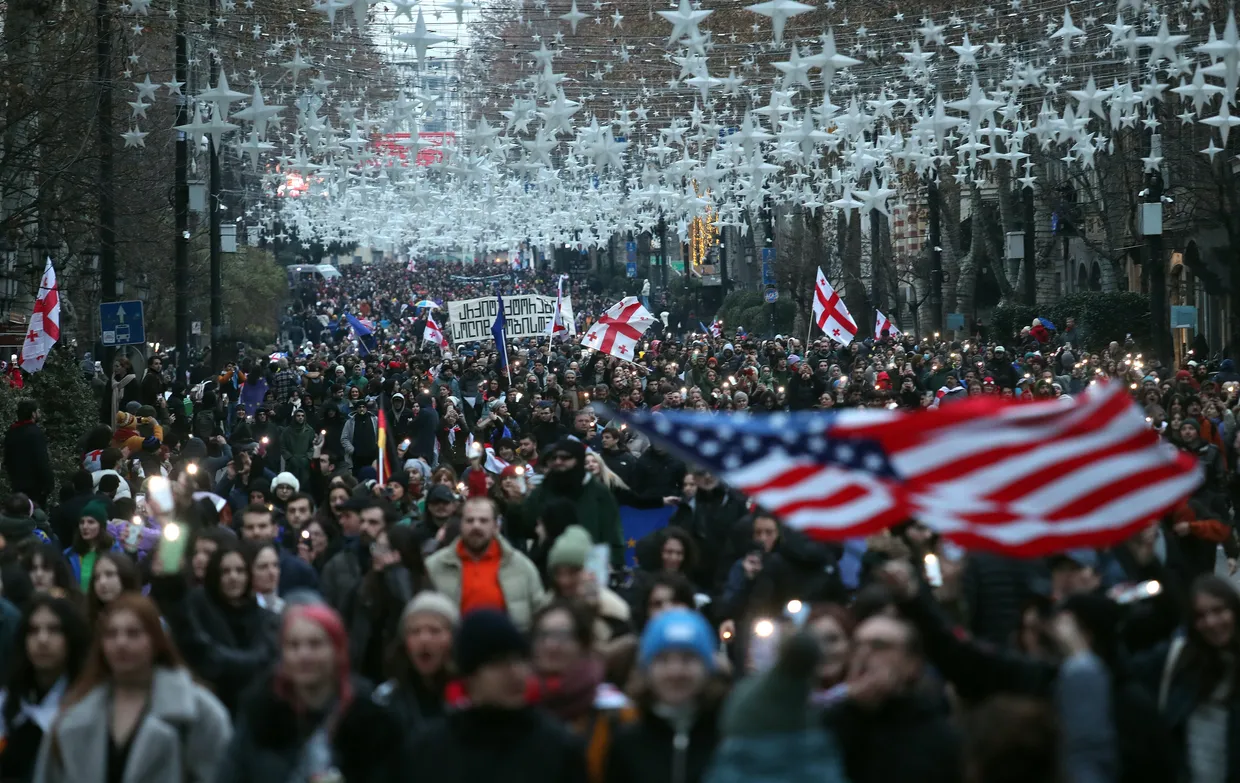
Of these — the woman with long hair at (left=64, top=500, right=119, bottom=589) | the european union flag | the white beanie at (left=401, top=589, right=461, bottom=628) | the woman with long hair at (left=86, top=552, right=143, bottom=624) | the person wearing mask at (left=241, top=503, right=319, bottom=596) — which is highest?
the white beanie at (left=401, top=589, right=461, bottom=628)

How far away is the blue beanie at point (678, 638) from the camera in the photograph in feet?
19.3

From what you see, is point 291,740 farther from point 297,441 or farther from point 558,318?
point 558,318

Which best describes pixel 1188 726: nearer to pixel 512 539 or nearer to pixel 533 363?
pixel 512 539

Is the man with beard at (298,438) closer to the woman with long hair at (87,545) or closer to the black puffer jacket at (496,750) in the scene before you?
the woman with long hair at (87,545)

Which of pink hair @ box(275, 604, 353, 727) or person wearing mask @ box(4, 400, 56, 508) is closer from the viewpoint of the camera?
pink hair @ box(275, 604, 353, 727)

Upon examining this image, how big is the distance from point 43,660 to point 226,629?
50.9 inches

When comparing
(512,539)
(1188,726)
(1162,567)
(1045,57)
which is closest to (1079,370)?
(1045,57)

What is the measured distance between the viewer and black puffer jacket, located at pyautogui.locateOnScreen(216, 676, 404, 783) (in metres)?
5.99

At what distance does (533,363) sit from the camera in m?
39.5

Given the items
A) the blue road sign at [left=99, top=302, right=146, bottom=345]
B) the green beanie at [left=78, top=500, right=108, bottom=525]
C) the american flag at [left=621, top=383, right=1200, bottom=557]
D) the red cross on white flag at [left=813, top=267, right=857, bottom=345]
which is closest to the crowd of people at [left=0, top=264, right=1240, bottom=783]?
the green beanie at [left=78, top=500, right=108, bottom=525]

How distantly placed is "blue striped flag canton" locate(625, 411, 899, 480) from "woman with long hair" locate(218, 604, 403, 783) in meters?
1.48

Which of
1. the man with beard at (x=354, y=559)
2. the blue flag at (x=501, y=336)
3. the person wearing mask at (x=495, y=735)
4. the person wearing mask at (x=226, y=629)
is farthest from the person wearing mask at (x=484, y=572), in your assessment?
the blue flag at (x=501, y=336)

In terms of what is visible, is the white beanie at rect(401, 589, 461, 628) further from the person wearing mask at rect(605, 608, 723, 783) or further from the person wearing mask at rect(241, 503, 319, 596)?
the person wearing mask at rect(241, 503, 319, 596)

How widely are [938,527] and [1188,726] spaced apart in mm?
1063
